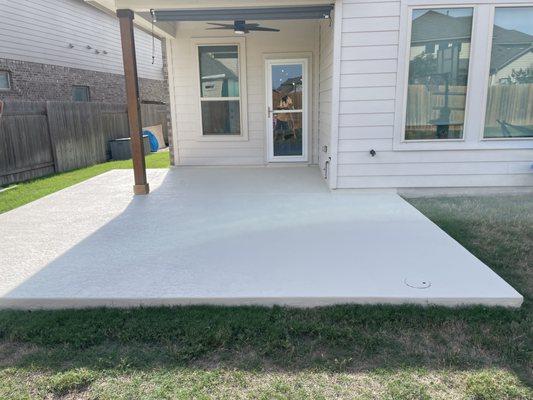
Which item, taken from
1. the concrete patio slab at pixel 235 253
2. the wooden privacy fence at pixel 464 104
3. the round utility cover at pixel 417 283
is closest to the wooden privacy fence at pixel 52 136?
the concrete patio slab at pixel 235 253

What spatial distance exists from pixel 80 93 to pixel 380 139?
11.0 m

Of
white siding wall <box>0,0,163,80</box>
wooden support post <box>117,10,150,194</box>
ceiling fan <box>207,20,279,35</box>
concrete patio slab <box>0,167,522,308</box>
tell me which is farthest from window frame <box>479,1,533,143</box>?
white siding wall <box>0,0,163,80</box>

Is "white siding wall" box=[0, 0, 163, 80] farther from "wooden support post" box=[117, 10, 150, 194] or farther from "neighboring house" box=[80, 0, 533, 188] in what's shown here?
"neighboring house" box=[80, 0, 533, 188]

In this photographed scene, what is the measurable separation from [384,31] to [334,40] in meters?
0.64

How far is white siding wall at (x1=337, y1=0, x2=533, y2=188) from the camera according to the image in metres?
5.48

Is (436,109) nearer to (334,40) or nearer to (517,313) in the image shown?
(334,40)

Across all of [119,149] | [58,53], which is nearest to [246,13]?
[119,149]

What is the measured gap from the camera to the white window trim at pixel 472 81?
531 centimetres

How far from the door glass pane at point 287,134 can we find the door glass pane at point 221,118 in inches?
30.4

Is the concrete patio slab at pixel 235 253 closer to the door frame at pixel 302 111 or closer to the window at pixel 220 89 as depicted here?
the door frame at pixel 302 111

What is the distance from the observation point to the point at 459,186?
5.86 m

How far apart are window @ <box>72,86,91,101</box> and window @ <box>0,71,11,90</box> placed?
2.44 metres

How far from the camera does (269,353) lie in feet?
7.87

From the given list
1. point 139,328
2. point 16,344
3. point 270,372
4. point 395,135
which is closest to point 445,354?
point 270,372
